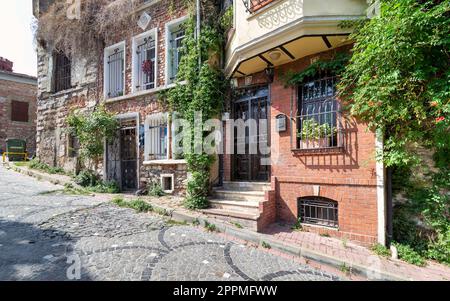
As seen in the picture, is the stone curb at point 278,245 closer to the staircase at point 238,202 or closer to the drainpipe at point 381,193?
the staircase at point 238,202

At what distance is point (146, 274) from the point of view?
3.24 meters

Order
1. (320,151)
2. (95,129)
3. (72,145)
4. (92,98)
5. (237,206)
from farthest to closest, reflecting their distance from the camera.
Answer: (72,145)
(92,98)
(95,129)
(237,206)
(320,151)

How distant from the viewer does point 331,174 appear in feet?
16.3

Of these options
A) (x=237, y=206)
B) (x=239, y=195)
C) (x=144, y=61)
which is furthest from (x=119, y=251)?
(x=144, y=61)

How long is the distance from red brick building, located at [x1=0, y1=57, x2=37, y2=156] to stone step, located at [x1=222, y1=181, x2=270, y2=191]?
17.8 m

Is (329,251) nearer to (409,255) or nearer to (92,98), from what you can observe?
(409,255)

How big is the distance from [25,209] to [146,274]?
4865mm

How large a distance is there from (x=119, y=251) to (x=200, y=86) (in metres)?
4.60

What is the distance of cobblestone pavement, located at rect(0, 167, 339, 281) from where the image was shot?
328 centimetres

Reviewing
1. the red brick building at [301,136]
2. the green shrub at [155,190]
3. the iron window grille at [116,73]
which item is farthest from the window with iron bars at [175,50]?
the green shrub at [155,190]

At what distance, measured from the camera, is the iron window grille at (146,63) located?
341 inches

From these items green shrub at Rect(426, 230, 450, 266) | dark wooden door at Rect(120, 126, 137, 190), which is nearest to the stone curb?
green shrub at Rect(426, 230, 450, 266)
